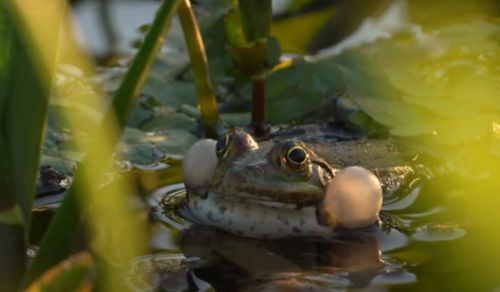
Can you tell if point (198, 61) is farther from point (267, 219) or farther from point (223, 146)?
point (267, 219)

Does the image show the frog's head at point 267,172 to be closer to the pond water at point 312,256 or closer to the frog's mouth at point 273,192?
the frog's mouth at point 273,192

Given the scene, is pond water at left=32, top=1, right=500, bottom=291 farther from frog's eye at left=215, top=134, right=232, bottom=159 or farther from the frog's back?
frog's eye at left=215, top=134, right=232, bottom=159

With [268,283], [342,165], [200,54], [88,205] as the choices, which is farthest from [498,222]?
[88,205]

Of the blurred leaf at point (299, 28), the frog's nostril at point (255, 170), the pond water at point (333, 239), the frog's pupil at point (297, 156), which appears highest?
the frog's pupil at point (297, 156)

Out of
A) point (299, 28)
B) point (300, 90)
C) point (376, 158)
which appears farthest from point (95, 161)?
point (299, 28)

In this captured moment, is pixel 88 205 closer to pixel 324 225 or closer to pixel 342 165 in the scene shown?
pixel 324 225

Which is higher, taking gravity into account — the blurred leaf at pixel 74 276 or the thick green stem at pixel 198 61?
the blurred leaf at pixel 74 276

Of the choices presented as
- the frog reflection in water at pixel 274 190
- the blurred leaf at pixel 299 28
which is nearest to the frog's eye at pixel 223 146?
the frog reflection in water at pixel 274 190
